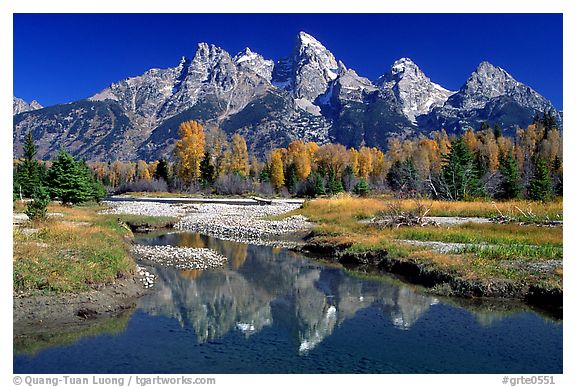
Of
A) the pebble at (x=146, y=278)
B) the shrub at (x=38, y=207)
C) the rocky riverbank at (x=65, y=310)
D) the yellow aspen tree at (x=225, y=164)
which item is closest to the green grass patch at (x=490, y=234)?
the pebble at (x=146, y=278)

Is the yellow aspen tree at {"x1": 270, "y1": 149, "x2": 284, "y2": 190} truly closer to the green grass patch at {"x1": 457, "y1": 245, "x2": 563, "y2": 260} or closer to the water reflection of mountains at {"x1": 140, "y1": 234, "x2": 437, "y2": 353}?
the water reflection of mountains at {"x1": 140, "y1": 234, "x2": 437, "y2": 353}

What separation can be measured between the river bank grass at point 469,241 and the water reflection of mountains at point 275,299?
3.26 metres

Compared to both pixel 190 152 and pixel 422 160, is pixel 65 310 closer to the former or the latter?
pixel 190 152

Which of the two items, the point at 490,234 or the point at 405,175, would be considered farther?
the point at 405,175

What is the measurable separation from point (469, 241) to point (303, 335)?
16452 millimetres

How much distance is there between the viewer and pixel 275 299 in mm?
18453

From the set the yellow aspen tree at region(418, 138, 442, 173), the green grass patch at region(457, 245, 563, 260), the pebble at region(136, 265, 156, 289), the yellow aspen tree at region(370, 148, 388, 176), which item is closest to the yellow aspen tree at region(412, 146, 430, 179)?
the yellow aspen tree at region(418, 138, 442, 173)

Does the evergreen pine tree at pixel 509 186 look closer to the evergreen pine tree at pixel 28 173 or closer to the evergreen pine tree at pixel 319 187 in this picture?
the evergreen pine tree at pixel 319 187

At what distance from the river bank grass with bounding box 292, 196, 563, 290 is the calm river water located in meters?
2.36

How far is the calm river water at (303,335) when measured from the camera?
11.8 m

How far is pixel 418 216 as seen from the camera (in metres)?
34.5

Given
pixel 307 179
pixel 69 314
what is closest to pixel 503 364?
pixel 69 314

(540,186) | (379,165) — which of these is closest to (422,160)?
(379,165)

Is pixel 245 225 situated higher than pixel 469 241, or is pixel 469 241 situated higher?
pixel 469 241
